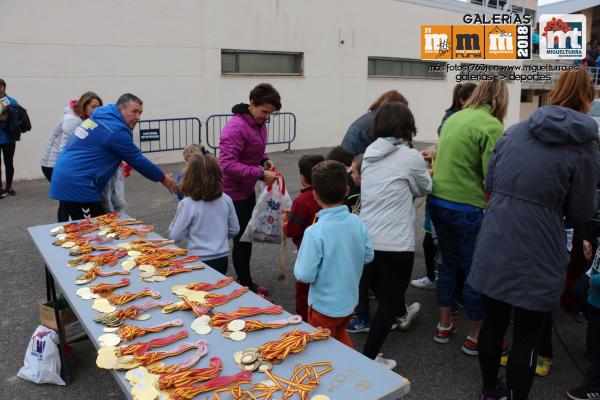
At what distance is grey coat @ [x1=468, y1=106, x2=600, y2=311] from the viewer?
229cm

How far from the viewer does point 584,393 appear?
110 inches

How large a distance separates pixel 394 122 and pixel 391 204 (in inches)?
18.1

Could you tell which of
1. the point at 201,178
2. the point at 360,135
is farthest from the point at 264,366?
the point at 360,135

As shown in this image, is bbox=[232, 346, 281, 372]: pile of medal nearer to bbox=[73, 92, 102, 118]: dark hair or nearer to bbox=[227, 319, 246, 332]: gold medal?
bbox=[227, 319, 246, 332]: gold medal

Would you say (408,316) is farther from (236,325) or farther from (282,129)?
(282,129)

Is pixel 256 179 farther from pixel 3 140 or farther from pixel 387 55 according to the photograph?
pixel 387 55

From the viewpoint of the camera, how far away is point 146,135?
9.77 meters

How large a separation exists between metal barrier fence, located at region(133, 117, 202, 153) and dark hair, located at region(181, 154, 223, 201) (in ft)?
22.6

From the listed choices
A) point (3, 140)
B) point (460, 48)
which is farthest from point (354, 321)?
point (460, 48)

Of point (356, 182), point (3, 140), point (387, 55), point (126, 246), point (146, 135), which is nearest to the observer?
point (126, 246)

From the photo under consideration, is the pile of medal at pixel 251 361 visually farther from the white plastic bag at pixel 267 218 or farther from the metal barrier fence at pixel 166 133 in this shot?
the metal barrier fence at pixel 166 133

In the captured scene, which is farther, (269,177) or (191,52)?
(191,52)

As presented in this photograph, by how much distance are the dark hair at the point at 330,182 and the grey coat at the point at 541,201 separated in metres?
0.74

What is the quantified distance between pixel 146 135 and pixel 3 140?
277 centimetres
